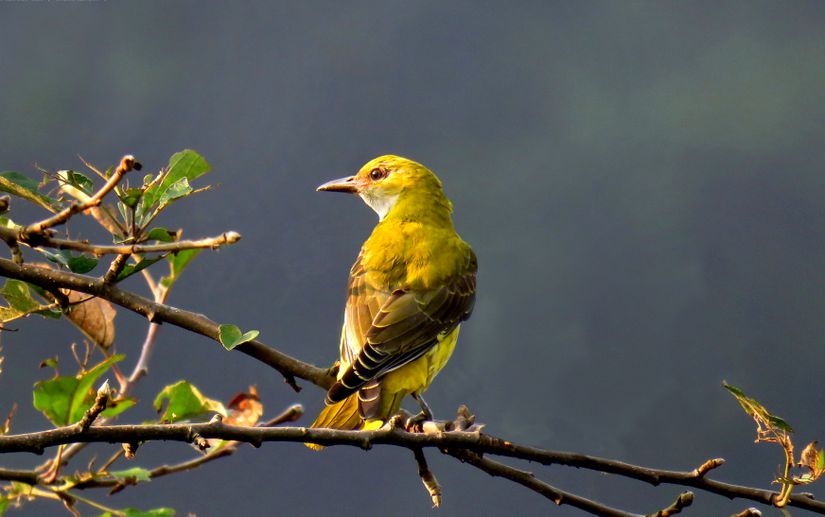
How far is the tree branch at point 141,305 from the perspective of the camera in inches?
85.6

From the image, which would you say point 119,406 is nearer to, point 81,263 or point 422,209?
point 81,263

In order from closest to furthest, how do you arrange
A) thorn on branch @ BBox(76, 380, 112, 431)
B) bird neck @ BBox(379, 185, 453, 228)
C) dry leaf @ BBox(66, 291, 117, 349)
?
thorn on branch @ BBox(76, 380, 112, 431)
dry leaf @ BBox(66, 291, 117, 349)
bird neck @ BBox(379, 185, 453, 228)

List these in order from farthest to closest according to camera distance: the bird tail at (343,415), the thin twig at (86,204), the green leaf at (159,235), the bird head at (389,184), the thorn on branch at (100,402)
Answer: the bird head at (389,184) < the bird tail at (343,415) < the green leaf at (159,235) < the thorn on branch at (100,402) < the thin twig at (86,204)

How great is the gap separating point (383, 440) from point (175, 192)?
0.66 meters

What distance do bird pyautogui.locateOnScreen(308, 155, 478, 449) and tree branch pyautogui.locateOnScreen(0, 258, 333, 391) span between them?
1.35ft

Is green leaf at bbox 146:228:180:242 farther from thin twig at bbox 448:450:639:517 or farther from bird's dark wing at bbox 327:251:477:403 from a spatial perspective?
bird's dark wing at bbox 327:251:477:403

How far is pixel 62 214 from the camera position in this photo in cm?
175

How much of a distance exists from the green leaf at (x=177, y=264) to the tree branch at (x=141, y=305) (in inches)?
17.1

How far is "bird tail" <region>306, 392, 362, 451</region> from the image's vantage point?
10.9 feet

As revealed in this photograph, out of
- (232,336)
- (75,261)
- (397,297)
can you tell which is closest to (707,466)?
(232,336)

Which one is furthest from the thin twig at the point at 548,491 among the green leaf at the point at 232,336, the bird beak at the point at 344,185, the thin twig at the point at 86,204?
the bird beak at the point at 344,185

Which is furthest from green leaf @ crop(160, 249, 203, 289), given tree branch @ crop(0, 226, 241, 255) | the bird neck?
the bird neck

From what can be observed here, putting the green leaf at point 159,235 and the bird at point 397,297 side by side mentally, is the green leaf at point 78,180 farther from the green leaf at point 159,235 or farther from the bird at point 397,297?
the bird at point 397,297

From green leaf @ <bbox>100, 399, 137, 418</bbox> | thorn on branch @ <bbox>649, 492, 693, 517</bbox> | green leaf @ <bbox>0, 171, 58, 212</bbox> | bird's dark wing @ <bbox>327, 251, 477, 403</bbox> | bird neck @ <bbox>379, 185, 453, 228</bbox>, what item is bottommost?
thorn on branch @ <bbox>649, 492, 693, 517</bbox>
